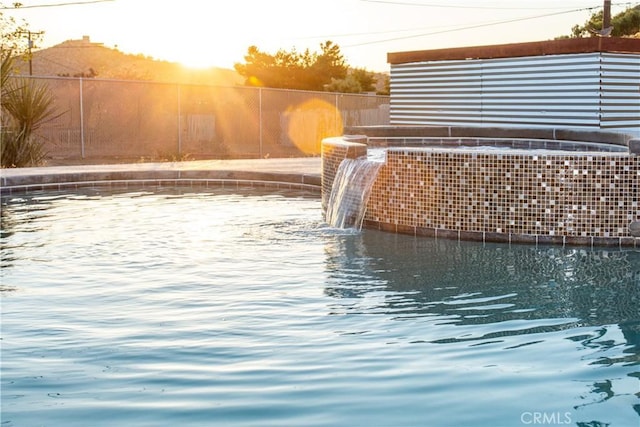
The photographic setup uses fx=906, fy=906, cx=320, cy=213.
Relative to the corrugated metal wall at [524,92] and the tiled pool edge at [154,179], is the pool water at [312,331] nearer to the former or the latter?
the tiled pool edge at [154,179]

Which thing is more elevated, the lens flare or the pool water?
the lens flare

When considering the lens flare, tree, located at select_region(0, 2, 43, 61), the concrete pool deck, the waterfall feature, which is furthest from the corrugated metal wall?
tree, located at select_region(0, 2, 43, 61)

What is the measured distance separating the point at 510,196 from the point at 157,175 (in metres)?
8.11

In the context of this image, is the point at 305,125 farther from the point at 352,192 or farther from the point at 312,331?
the point at 312,331

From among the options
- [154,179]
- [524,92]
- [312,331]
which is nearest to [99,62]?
[154,179]

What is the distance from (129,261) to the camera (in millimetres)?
8062

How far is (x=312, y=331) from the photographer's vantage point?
18.5ft

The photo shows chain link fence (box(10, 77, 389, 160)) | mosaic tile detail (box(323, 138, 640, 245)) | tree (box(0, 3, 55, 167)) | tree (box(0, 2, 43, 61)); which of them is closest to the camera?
mosaic tile detail (box(323, 138, 640, 245))

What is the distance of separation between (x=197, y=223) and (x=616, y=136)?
6099 mm

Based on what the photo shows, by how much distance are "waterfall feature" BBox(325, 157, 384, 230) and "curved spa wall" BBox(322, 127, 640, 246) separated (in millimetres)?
128

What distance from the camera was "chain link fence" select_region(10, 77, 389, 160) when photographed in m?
29.2

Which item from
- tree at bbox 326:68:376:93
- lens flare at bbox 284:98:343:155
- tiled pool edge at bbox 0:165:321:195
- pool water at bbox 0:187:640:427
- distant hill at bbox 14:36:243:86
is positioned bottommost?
pool water at bbox 0:187:640:427

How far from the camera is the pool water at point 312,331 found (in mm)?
4324

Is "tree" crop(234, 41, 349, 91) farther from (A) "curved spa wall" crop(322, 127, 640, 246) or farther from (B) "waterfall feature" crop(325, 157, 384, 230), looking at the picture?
(A) "curved spa wall" crop(322, 127, 640, 246)
